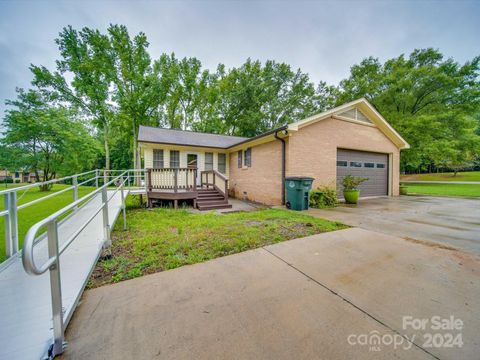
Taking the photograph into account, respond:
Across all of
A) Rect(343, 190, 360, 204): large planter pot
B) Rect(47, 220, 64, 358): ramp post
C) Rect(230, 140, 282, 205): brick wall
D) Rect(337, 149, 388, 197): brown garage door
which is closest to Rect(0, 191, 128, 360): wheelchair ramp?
Rect(47, 220, 64, 358): ramp post

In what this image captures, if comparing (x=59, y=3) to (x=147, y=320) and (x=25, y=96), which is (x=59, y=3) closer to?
(x=147, y=320)

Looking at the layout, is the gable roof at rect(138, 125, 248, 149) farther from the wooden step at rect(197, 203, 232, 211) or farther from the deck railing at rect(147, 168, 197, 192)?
the wooden step at rect(197, 203, 232, 211)

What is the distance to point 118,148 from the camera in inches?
1199

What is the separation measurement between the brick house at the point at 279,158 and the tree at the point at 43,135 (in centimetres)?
1073

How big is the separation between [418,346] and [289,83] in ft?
94.8

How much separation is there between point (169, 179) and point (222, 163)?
5.19 m

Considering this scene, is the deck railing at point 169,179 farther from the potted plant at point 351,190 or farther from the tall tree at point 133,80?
the tall tree at point 133,80

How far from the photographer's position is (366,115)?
1043 cm

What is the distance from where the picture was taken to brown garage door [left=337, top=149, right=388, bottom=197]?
970 cm

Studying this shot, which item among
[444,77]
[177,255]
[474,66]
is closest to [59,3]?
[177,255]

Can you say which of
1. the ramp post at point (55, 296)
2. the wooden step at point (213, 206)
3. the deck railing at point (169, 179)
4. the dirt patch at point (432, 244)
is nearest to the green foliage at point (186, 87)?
the deck railing at point (169, 179)

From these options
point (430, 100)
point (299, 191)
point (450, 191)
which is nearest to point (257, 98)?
point (430, 100)

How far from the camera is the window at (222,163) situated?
12.8m

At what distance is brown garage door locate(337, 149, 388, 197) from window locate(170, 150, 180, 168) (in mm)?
9041
